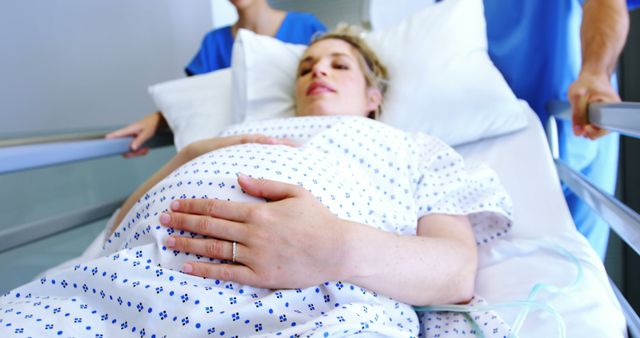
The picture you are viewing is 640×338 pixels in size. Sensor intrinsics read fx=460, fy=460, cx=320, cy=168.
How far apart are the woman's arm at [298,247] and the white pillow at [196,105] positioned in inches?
30.6

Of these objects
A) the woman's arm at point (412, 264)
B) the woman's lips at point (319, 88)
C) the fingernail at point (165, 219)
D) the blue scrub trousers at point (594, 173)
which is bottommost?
the blue scrub trousers at point (594, 173)

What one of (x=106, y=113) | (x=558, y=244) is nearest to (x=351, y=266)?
(x=558, y=244)

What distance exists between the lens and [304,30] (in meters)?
1.75

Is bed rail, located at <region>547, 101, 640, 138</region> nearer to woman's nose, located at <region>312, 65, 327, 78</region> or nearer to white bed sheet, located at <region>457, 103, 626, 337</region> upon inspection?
white bed sheet, located at <region>457, 103, 626, 337</region>

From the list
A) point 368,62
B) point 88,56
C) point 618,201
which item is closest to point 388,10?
point 368,62

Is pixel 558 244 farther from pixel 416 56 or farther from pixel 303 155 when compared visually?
pixel 416 56

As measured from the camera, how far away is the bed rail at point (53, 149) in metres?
0.86

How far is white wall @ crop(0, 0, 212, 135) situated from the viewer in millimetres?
1643

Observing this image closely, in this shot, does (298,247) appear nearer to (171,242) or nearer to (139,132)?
(171,242)

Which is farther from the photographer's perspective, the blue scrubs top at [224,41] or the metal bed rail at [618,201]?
the blue scrubs top at [224,41]

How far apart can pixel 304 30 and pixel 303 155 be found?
108 centimetres

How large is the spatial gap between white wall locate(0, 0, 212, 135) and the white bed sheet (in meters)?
1.54

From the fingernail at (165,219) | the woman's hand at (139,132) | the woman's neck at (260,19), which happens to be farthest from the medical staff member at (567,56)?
the woman's hand at (139,132)

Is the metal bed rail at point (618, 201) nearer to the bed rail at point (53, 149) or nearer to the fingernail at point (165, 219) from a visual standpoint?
the fingernail at point (165, 219)
